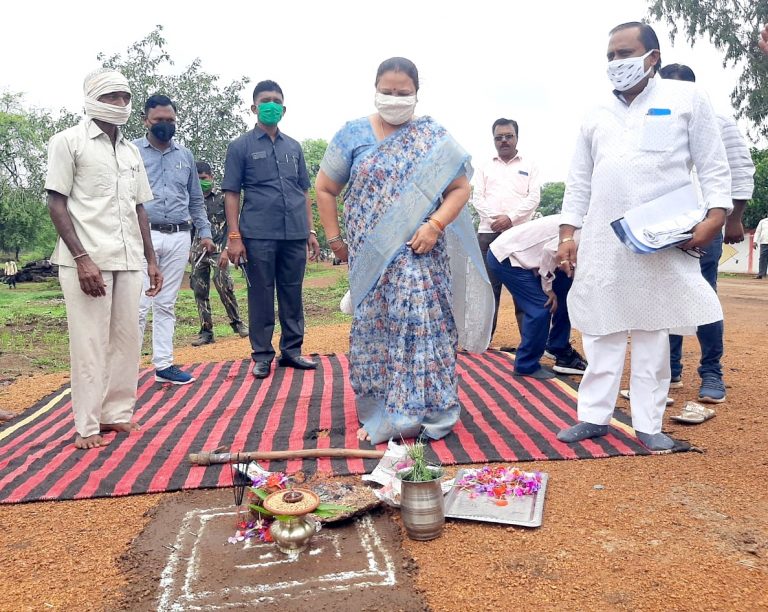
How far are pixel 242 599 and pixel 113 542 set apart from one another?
78 centimetres

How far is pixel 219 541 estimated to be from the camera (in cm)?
271

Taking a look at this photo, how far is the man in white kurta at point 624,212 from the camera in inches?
133

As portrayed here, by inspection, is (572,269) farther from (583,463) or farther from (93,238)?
(93,238)

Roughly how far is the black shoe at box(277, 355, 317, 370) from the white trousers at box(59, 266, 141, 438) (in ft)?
5.93

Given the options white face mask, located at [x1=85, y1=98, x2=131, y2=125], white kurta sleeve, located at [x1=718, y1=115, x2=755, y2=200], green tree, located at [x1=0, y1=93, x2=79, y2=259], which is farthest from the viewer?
green tree, located at [x1=0, y1=93, x2=79, y2=259]

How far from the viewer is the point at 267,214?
5.49 metres

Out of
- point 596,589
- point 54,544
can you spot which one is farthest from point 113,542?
point 596,589

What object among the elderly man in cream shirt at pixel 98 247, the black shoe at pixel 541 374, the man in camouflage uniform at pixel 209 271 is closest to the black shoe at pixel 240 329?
the man in camouflage uniform at pixel 209 271

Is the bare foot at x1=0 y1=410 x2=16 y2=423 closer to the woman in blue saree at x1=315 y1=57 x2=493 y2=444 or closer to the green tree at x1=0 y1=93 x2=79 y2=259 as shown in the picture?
the woman in blue saree at x1=315 y1=57 x2=493 y2=444

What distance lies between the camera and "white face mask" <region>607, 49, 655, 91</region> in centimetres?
336

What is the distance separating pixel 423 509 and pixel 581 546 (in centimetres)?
60

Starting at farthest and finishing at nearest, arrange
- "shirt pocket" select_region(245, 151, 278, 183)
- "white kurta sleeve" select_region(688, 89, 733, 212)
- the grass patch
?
1. the grass patch
2. "shirt pocket" select_region(245, 151, 278, 183)
3. "white kurta sleeve" select_region(688, 89, 733, 212)

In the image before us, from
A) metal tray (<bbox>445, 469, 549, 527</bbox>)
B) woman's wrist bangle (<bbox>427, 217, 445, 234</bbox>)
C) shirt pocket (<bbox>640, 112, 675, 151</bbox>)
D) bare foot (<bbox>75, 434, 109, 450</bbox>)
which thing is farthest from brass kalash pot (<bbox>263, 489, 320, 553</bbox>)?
shirt pocket (<bbox>640, 112, 675, 151</bbox>)

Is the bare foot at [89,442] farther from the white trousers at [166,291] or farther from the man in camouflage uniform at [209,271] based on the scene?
the man in camouflage uniform at [209,271]
